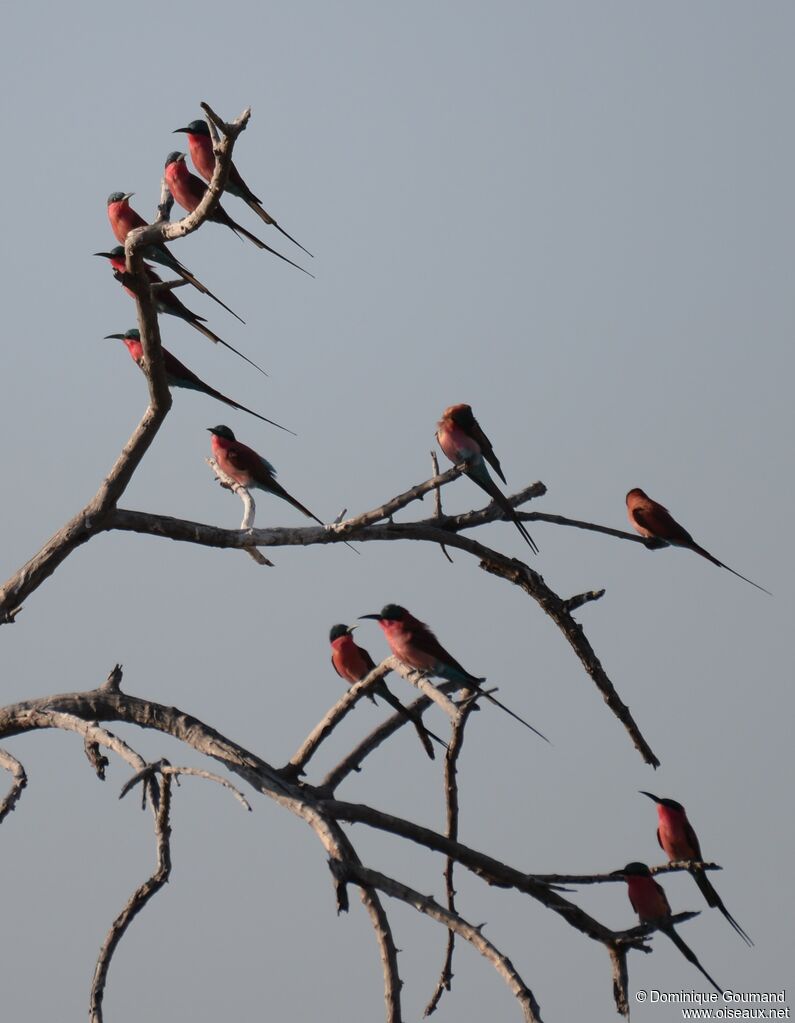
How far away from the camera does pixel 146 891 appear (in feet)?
16.4

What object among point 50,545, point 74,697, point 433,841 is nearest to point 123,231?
point 50,545

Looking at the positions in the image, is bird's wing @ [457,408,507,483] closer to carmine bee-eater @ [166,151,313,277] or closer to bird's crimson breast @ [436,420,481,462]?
bird's crimson breast @ [436,420,481,462]

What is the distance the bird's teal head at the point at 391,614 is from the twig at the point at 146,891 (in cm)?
264

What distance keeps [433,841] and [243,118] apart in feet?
7.99

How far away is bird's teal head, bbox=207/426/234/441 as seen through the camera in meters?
7.74

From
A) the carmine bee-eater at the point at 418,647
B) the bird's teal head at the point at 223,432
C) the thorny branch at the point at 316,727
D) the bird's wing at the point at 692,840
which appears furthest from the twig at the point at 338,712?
the bird's wing at the point at 692,840

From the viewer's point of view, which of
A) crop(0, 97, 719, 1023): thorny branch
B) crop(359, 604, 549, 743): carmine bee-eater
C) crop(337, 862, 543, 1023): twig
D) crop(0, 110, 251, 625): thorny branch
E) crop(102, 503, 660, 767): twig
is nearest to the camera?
crop(337, 862, 543, 1023): twig

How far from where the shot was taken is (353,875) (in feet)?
16.0

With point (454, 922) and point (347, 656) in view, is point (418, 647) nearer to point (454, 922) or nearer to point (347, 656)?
point (347, 656)

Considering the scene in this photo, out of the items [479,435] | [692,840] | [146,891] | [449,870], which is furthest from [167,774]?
[692,840]

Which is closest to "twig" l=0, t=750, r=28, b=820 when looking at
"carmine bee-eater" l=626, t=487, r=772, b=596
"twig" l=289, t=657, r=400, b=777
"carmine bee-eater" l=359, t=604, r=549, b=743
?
"twig" l=289, t=657, r=400, b=777

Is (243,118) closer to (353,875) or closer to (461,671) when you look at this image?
(353,875)

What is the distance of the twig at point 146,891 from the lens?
495cm

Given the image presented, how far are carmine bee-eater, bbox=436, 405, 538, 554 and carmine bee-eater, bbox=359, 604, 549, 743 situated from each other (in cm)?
75
